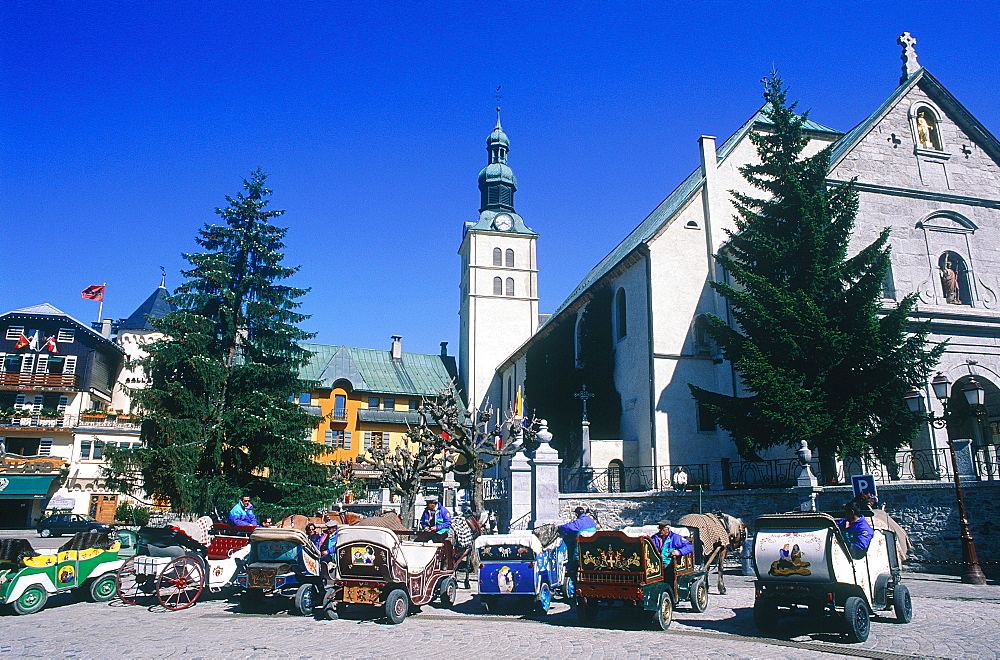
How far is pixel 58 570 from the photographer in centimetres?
1164

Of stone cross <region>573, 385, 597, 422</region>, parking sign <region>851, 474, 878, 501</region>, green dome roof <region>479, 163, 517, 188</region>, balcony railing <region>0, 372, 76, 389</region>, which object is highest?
green dome roof <region>479, 163, 517, 188</region>

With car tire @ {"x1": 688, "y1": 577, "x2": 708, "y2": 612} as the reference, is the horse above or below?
above

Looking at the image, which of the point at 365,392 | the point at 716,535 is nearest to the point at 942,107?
the point at 716,535

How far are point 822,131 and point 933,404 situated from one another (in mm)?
15975

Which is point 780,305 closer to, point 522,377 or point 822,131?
point 822,131

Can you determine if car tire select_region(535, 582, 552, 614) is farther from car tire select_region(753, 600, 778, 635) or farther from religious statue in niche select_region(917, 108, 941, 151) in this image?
religious statue in niche select_region(917, 108, 941, 151)

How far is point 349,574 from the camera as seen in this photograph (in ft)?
34.1

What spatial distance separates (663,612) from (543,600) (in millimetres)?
2140

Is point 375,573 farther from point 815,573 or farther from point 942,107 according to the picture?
point 942,107

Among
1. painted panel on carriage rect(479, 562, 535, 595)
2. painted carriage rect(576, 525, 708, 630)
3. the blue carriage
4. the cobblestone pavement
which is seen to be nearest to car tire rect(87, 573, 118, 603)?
the cobblestone pavement

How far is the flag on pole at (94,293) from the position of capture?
5256 cm

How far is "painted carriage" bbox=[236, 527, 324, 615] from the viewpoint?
10945 millimetres

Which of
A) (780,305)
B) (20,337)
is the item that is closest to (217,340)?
(780,305)

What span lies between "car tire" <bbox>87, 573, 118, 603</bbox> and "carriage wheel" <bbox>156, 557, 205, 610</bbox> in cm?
135
